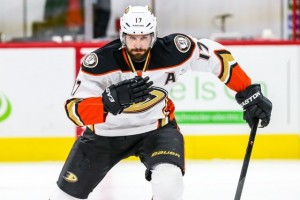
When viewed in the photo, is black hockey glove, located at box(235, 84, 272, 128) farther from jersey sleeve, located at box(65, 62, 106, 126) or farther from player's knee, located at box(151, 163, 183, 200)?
jersey sleeve, located at box(65, 62, 106, 126)

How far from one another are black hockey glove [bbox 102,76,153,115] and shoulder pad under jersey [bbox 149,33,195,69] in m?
0.22

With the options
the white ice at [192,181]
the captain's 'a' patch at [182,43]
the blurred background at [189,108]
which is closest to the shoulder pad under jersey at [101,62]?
the captain's 'a' patch at [182,43]

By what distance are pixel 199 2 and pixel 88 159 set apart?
428cm

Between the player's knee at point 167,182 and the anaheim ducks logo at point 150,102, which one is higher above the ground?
the anaheim ducks logo at point 150,102

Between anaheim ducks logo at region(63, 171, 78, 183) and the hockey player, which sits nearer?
the hockey player

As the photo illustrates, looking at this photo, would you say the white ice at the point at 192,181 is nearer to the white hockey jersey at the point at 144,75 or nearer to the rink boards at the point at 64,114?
the rink boards at the point at 64,114

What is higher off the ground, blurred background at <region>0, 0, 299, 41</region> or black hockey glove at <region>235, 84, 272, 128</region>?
black hockey glove at <region>235, 84, 272, 128</region>

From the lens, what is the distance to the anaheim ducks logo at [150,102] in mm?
3172

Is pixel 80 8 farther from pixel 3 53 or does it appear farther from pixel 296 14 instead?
pixel 296 14

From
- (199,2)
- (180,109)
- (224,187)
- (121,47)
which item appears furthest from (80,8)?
(121,47)

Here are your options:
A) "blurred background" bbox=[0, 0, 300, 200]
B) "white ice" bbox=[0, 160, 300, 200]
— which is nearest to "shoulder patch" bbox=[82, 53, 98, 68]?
"white ice" bbox=[0, 160, 300, 200]

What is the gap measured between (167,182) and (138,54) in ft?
1.80

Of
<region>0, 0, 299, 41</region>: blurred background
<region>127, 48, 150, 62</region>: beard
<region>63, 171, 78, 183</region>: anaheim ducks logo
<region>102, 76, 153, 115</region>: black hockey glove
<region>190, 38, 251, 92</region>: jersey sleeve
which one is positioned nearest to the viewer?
<region>102, 76, 153, 115</region>: black hockey glove

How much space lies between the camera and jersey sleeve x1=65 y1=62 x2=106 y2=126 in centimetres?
298
